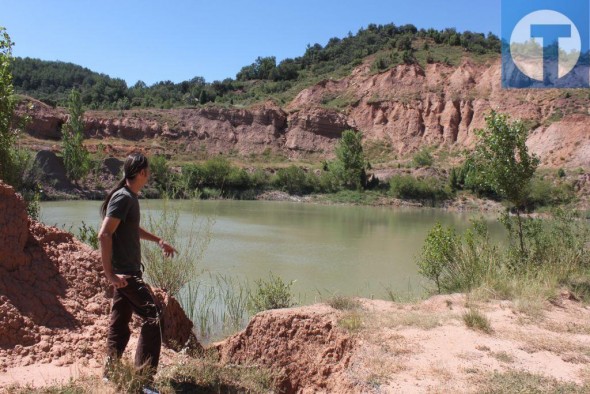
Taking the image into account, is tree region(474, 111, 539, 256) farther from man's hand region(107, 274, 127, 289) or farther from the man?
man's hand region(107, 274, 127, 289)

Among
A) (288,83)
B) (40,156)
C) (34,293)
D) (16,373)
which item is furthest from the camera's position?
(288,83)

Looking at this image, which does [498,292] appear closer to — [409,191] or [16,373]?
[16,373]

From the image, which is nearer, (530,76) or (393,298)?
(393,298)

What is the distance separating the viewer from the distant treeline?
3113 inches

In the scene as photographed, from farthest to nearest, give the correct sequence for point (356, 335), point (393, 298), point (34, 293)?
1. point (393, 298)
2. point (356, 335)
3. point (34, 293)

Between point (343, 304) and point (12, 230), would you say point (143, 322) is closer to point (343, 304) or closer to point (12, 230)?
point (12, 230)

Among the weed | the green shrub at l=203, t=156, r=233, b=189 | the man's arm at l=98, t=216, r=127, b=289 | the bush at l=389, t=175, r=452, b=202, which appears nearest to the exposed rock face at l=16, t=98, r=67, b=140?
the green shrub at l=203, t=156, r=233, b=189

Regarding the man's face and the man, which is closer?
the man

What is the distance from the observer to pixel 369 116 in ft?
227

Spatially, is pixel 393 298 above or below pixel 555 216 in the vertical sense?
below

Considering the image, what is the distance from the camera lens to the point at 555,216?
1041cm

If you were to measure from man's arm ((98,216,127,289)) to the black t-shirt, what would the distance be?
0.33 feet

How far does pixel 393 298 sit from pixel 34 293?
6088mm

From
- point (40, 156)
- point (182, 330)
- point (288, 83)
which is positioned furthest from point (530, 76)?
point (182, 330)
